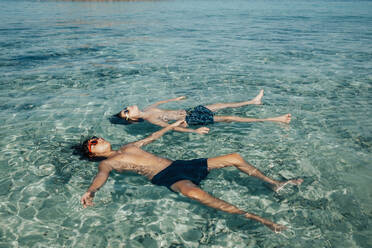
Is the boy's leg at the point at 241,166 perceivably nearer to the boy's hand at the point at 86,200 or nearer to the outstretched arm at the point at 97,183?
the outstretched arm at the point at 97,183

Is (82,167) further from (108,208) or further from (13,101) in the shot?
(13,101)

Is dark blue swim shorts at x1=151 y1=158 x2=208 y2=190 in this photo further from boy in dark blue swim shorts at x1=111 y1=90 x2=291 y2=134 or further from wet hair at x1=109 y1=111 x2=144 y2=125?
wet hair at x1=109 y1=111 x2=144 y2=125

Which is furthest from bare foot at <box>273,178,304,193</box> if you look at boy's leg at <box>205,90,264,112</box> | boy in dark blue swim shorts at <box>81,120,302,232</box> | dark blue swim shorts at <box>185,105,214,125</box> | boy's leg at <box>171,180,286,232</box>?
boy's leg at <box>205,90,264,112</box>

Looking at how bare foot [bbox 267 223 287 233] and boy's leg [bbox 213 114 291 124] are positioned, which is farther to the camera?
boy's leg [bbox 213 114 291 124]

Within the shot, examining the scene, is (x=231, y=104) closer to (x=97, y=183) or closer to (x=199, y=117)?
(x=199, y=117)

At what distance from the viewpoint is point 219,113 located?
8.05m

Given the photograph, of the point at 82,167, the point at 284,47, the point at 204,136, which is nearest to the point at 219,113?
the point at 204,136

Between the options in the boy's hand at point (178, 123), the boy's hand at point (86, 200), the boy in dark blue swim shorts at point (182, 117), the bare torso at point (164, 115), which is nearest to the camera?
the boy's hand at point (86, 200)

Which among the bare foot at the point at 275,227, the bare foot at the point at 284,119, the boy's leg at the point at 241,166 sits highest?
the bare foot at the point at 284,119

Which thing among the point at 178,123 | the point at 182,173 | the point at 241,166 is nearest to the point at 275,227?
the point at 241,166

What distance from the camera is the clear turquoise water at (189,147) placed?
409cm

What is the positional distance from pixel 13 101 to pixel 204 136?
269 inches

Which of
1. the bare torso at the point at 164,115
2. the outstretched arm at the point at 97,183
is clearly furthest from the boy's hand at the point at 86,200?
the bare torso at the point at 164,115

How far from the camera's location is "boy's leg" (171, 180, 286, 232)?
3916mm
